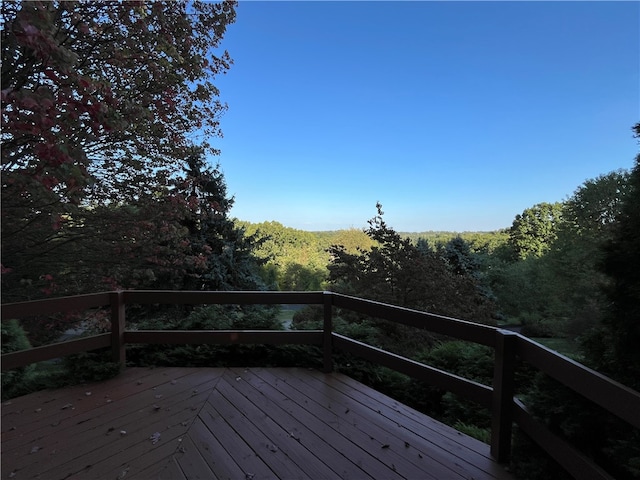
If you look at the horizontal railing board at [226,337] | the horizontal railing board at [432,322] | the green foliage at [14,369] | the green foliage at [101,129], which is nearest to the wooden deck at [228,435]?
the green foliage at [14,369]

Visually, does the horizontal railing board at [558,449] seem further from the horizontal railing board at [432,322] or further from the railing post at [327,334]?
the railing post at [327,334]

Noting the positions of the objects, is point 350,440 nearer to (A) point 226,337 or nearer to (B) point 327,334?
(B) point 327,334

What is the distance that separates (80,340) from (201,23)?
4931mm

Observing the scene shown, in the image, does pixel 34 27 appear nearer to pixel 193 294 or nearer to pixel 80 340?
pixel 193 294

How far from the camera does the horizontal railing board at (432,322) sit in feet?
7.65

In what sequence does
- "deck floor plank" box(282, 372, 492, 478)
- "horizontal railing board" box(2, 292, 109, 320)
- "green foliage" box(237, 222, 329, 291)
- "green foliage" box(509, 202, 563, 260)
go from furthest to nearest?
"green foliage" box(509, 202, 563, 260)
"green foliage" box(237, 222, 329, 291)
"horizontal railing board" box(2, 292, 109, 320)
"deck floor plank" box(282, 372, 492, 478)

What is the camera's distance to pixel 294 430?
2492 mm

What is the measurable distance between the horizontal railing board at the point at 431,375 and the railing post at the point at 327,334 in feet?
0.87

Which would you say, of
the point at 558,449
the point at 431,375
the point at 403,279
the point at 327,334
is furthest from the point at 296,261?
the point at 558,449

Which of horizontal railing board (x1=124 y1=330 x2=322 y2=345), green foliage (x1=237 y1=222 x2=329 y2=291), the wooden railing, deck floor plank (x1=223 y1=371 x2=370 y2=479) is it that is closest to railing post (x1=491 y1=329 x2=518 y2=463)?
the wooden railing

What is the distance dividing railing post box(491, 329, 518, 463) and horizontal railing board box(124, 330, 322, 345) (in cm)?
197

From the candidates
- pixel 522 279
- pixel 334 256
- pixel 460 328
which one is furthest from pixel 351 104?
pixel 522 279

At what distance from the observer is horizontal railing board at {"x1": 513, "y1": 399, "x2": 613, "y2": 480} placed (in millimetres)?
1494

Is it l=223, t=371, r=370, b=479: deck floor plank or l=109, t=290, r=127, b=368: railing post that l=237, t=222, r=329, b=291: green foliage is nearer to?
l=109, t=290, r=127, b=368: railing post
